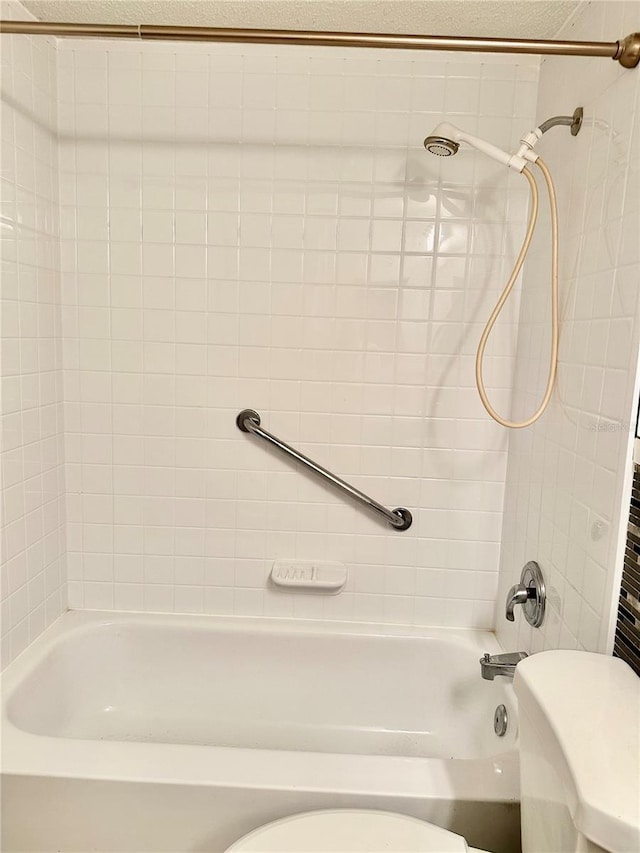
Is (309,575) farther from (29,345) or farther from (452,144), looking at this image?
(452,144)

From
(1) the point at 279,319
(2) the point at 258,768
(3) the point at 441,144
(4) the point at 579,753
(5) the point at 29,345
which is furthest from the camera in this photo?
(1) the point at 279,319

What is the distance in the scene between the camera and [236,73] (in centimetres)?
171

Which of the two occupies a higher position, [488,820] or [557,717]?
[557,717]

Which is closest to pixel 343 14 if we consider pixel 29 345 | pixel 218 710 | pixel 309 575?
pixel 29 345

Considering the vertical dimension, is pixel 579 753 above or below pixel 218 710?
above

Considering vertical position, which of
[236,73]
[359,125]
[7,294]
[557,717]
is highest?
[236,73]

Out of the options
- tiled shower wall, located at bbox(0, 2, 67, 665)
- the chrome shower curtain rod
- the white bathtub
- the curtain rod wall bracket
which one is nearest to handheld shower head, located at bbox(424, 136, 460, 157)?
the chrome shower curtain rod

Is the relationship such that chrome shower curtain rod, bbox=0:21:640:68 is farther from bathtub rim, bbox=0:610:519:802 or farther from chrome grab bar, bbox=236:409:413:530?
bathtub rim, bbox=0:610:519:802

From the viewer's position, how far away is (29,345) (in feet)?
5.33

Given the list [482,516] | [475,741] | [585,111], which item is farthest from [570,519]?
[585,111]

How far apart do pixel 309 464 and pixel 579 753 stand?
1.13m

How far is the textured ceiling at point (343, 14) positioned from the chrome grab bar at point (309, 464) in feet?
3.55

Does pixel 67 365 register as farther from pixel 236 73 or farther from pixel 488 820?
→ pixel 488 820

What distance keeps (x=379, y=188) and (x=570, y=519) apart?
107 centimetres
